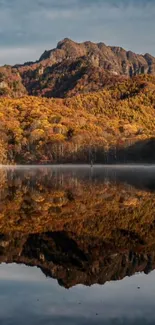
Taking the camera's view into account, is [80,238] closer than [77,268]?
No

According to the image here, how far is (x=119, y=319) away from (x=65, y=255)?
6.48 m

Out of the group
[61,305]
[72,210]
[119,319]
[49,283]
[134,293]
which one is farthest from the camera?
[72,210]

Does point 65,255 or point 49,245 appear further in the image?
point 49,245

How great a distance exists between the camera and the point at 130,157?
192750 mm

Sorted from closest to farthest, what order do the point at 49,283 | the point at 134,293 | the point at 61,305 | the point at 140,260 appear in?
the point at 61,305
the point at 134,293
the point at 49,283
the point at 140,260

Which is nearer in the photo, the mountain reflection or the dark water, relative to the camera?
the dark water

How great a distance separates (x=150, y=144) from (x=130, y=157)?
975cm

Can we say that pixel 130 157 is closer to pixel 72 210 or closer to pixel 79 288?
pixel 72 210

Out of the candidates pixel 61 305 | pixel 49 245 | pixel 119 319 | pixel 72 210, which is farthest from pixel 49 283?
pixel 72 210

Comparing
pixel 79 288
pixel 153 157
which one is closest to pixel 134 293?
pixel 79 288

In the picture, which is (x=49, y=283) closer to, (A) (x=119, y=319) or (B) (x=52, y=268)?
(B) (x=52, y=268)

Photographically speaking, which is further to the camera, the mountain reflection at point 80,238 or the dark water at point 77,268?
the mountain reflection at point 80,238

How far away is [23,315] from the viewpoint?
463 inches

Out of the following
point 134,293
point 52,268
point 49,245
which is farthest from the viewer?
point 49,245
